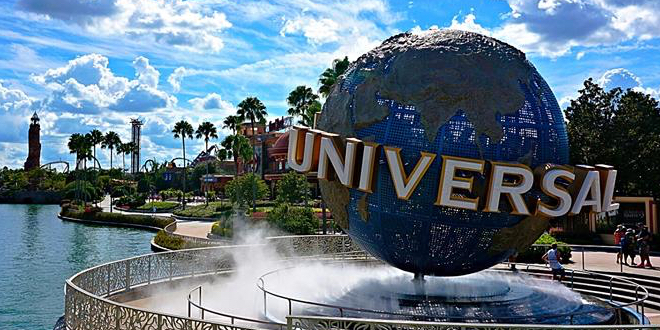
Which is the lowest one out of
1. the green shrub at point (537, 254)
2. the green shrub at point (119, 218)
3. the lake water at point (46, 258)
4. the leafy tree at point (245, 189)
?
the lake water at point (46, 258)

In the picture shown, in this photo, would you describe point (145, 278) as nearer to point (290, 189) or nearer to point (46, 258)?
point (46, 258)

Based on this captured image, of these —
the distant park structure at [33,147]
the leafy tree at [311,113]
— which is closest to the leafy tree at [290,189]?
the leafy tree at [311,113]

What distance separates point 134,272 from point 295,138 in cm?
747

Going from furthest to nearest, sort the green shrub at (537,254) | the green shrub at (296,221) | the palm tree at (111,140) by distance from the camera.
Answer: the palm tree at (111,140)
the green shrub at (296,221)
the green shrub at (537,254)

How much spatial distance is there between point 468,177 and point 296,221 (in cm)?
2367

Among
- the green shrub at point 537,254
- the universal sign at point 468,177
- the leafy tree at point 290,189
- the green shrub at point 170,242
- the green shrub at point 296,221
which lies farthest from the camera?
the leafy tree at point 290,189

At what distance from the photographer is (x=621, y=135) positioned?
125 feet

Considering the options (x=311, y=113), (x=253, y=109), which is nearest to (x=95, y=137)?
(x=253, y=109)

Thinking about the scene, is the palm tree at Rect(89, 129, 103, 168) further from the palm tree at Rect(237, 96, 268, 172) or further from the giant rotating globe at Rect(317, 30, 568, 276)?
the giant rotating globe at Rect(317, 30, 568, 276)

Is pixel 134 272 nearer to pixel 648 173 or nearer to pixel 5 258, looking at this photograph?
pixel 5 258

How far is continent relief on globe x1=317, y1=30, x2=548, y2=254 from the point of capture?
1273 centimetres

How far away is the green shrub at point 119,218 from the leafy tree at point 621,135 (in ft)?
112

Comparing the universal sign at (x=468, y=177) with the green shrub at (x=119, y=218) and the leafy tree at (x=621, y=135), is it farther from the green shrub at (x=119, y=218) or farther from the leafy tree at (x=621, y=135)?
the green shrub at (x=119, y=218)

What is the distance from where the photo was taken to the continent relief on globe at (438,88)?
12734 mm
